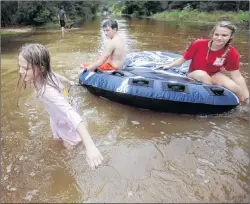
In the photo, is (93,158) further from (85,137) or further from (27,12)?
(27,12)

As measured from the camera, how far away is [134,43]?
11.6 meters

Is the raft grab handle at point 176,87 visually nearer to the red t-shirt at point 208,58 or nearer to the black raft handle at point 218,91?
the black raft handle at point 218,91

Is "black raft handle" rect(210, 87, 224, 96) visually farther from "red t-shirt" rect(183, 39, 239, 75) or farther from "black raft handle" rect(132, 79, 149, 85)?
"black raft handle" rect(132, 79, 149, 85)

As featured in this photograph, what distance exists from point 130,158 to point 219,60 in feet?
6.40

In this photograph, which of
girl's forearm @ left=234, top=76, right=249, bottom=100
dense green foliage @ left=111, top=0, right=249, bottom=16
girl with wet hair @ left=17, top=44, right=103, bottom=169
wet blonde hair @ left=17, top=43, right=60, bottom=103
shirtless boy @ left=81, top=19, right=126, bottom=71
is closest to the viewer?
girl with wet hair @ left=17, top=44, right=103, bottom=169

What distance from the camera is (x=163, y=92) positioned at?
3.98 metres

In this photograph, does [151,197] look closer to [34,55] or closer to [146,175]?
[146,175]

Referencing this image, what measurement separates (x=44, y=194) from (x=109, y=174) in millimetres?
612

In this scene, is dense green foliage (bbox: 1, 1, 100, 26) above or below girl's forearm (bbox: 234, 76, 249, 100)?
below

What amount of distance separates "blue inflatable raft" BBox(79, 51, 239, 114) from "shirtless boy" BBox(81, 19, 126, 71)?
0.20 m

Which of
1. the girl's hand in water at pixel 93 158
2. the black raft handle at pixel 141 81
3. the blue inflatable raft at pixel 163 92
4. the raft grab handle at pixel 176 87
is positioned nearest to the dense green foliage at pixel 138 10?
the blue inflatable raft at pixel 163 92

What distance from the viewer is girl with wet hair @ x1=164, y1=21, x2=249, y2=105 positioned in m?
3.85

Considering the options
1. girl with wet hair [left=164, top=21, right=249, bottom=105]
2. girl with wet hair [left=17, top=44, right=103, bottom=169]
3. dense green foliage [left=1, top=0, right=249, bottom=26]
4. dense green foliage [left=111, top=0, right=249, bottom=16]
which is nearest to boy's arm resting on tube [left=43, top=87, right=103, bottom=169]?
girl with wet hair [left=17, top=44, right=103, bottom=169]

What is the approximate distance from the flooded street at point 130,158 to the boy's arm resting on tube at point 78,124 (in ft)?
1.88
